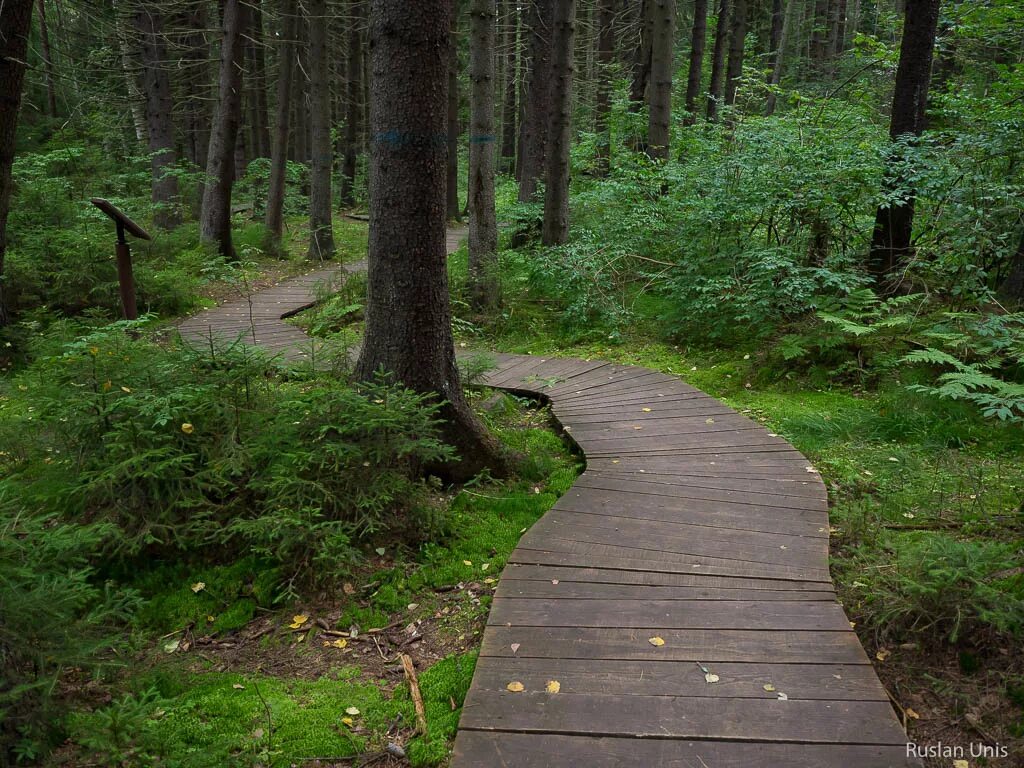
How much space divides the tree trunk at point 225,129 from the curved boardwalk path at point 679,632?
10.8 metres

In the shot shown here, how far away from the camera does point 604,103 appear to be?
19297 millimetres

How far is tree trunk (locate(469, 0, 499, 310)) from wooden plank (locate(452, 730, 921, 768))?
25.1 feet

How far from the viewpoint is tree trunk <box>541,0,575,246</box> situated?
34.3 ft

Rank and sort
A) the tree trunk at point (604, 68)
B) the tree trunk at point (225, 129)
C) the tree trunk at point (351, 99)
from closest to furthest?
the tree trunk at point (225, 129)
the tree trunk at point (604, 68)
the tree trunk at point (351, 99)

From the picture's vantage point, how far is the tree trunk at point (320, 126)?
44.4 ft

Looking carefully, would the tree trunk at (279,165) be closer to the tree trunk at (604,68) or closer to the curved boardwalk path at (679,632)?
the tree trunk at (604,68)

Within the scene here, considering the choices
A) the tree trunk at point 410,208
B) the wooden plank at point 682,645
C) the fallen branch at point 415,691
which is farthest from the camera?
the tree trunk at point 410,208

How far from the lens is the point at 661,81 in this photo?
12.6 meters

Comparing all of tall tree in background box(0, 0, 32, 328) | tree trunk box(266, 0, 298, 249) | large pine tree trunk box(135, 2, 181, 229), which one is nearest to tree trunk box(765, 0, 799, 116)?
tree trunk box(266, 0, 298, 249)

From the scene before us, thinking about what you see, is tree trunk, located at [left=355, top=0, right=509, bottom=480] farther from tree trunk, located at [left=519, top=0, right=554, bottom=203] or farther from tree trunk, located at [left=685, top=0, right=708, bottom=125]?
tree trunk, located at [left=685, top=0, right=708, bottom=125]

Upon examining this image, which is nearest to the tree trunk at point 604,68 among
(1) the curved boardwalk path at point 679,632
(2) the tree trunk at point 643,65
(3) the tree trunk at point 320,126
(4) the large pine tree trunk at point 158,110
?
(2) the tree trunk at point 643,65

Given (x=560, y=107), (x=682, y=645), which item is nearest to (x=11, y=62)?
(x=560, y=107)

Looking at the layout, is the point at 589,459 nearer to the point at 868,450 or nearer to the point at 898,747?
the point at 868,450

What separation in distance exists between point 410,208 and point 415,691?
3.01m
